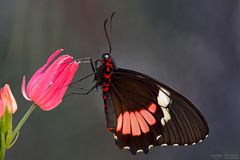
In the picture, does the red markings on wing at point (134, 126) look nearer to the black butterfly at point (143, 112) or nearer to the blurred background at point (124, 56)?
the black butterfly at point (143, 112)

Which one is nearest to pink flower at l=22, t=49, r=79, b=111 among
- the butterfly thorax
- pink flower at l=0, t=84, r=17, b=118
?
pink flower at l=0, t=84, r=17, b=118

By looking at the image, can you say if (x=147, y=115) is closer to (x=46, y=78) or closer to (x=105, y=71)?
(x=105, y=71)

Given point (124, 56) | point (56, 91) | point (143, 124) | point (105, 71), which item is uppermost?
point (124, 56)

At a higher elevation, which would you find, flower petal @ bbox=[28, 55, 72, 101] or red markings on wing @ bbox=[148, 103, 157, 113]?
flower petal @ bbox=[28, 55, 72, 101]

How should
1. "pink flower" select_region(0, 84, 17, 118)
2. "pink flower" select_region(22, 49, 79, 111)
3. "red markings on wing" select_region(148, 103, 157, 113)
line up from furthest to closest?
"red markings on wing" select_region(148, 103, 157, 113) < "pink flower" select_region(22, 49, 79, 111) < "pink flower" select_region(0, 84, 17, 118)

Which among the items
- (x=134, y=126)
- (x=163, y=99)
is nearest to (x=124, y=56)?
(x=134, y=126)

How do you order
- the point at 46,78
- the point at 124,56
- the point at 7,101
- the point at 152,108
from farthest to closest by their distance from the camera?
the point at 124,56, the point at 152,108, the point at 46,78, the point at 7,101

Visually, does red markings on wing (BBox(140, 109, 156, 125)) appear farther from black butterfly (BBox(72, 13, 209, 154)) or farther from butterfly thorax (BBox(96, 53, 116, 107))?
butterfly thorax (BBox(96, 53, 116, 107))

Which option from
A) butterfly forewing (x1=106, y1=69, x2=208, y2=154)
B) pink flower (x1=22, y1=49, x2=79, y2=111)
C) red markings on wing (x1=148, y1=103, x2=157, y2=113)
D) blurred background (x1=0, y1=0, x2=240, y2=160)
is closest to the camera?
pink flower (x1=22, y1=49, x2=79, y2=111)

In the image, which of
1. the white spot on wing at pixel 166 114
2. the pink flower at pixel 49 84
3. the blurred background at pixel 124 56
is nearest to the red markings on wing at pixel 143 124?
the white spot on wing at pixel 166 114
